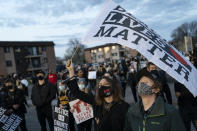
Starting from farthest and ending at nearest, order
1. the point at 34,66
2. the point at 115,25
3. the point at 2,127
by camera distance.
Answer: the point at 34,66, the point at 2,127, the point at 115,25

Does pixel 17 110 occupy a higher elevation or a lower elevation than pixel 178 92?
lower

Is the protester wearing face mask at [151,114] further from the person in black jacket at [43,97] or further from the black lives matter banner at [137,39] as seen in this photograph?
the person in black jacket at [43,97]

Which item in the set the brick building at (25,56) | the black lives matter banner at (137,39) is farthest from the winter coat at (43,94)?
the brick building at (25,56)

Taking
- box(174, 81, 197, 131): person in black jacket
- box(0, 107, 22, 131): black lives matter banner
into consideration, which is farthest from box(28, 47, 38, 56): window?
box(174, 81, 197, 131): person in black jacket

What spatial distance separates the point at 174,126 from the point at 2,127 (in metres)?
4.45

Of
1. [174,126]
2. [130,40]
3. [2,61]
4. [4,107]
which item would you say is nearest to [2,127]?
[4,107]

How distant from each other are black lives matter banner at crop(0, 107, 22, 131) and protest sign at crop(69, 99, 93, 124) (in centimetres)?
172

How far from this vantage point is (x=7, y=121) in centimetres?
484

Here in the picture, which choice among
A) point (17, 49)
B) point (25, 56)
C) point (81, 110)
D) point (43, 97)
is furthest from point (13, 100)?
point (25, 56)

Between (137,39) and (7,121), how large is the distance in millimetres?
4054

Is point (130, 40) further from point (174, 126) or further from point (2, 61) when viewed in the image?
point (2, 61)

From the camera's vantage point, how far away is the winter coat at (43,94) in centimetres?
518

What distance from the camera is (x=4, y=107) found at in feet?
16.8

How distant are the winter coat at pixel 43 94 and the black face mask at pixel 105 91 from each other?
2.81 m
